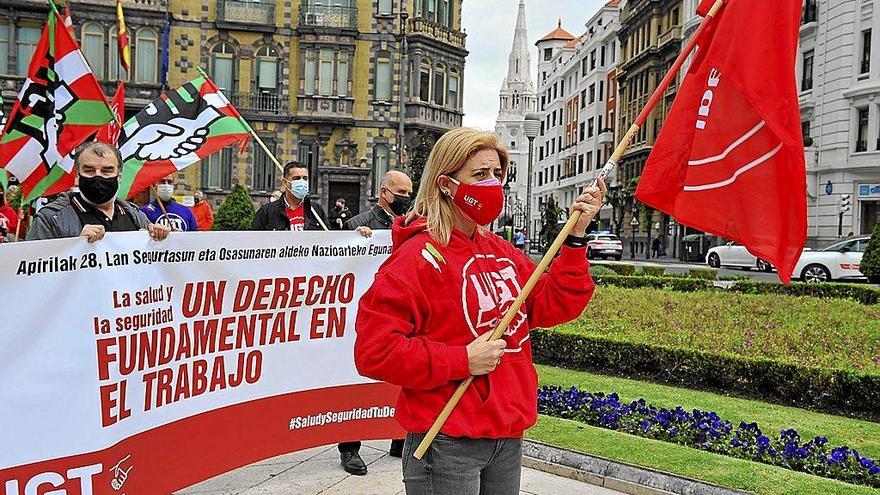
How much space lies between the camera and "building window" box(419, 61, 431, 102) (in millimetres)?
38544

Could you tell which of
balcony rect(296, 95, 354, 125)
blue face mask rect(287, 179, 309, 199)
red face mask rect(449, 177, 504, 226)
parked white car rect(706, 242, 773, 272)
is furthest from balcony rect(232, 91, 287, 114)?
red face mask rect(449, 177, 504, 226)

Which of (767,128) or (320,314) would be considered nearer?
(767,128)

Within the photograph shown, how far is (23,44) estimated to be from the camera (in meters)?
35.6

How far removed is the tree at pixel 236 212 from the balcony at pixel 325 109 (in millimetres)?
7633

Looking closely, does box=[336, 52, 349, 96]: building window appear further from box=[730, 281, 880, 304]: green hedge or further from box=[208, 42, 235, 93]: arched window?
box=[730, 281, 880, 304]: green hedge

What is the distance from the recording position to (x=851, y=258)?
24.6m

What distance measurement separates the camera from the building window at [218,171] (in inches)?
1459

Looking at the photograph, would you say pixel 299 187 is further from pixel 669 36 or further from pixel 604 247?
pixel 669 36

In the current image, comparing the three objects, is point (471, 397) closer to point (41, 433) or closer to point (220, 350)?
point (41, 433)

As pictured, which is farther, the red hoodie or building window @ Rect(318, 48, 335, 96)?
building window @ Rect(318, 48, 335, 96)

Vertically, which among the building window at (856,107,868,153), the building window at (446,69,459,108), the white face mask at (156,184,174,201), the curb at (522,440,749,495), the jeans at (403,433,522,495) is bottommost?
the curb at (522,440,749,495)

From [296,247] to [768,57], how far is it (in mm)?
2983

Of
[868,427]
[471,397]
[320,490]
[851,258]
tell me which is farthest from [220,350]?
[851,258]

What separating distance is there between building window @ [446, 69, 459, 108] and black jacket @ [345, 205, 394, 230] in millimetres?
34190
